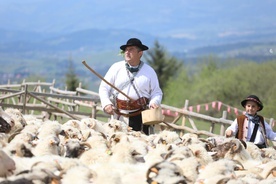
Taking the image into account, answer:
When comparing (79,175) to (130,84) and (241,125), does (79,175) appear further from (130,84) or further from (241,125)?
(130,84)

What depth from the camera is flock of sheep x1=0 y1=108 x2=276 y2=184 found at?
622 cm

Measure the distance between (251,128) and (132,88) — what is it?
7.31ft

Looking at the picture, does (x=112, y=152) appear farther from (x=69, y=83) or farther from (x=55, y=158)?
(x=69, y=83)

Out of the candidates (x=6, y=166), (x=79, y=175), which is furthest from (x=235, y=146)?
(x=6, y=166)

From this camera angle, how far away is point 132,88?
11.2m

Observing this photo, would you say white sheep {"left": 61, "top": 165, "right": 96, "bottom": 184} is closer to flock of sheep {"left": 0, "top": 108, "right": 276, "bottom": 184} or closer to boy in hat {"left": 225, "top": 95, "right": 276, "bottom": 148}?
flock of sheep {"left": 0, "top": 108, "right": 276, "bottom": 184}

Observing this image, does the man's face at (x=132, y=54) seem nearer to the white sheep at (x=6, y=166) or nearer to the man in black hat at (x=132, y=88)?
the man in black hat at (x=132, y=88)

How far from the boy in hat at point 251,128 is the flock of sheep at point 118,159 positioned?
3.15 feet

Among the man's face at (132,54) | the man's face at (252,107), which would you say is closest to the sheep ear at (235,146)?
the man's face at (252,107)

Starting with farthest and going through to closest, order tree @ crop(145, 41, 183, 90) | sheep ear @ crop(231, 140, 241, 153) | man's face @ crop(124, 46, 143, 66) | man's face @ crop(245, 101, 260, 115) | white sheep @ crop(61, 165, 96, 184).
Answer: tree @ crop(145, 41, 183, 90) < man's face @ crop(124, 46, 143, 66) < man's face @ crop(245, 101, 260, 115) < sheep ear @ crop(231, 140, 241, 153) < white sheep @ crop(61, 165, 96, 184)

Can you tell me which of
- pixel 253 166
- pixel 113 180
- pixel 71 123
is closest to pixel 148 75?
pixel 71 123

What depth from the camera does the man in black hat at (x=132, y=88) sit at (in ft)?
36.5

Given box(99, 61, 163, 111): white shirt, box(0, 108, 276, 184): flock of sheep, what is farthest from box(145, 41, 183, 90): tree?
box(0, 108, 276, 184): flock of sheep

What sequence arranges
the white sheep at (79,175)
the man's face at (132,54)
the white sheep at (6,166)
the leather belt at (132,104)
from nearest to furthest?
the white sheep at (6,166) → the white sheep at (79,175) → the man's face at (132,54) → the leather belt at (132,104)
